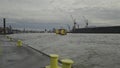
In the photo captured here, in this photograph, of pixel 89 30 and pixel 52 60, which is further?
pixel 89 30

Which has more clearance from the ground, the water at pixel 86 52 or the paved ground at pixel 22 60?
the paved ground at pixel 22 60

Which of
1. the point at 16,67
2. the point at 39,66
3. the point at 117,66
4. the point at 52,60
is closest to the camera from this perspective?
the point at 52,60

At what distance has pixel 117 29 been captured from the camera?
480 feet

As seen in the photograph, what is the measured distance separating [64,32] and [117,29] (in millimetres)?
46181

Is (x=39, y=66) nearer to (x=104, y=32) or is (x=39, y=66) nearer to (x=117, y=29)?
(x=117, y=29)

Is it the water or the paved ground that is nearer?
the paved ground

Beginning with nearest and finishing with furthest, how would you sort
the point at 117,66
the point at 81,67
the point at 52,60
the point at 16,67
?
the point at 52,60 → the point at 16,67 → the point at 81,67 → the point at 117,66

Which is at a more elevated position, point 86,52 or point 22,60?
point 22,60

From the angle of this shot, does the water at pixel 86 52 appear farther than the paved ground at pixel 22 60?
Yes

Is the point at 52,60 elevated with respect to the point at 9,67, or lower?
elevated

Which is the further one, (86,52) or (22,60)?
(86,52)

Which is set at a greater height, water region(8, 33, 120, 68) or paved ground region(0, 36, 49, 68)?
paved ground region(0, 36, 49, 68)

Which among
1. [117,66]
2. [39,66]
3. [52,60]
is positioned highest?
[52,60]

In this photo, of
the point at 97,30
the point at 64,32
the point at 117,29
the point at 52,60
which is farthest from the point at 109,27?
the point at 52,60
